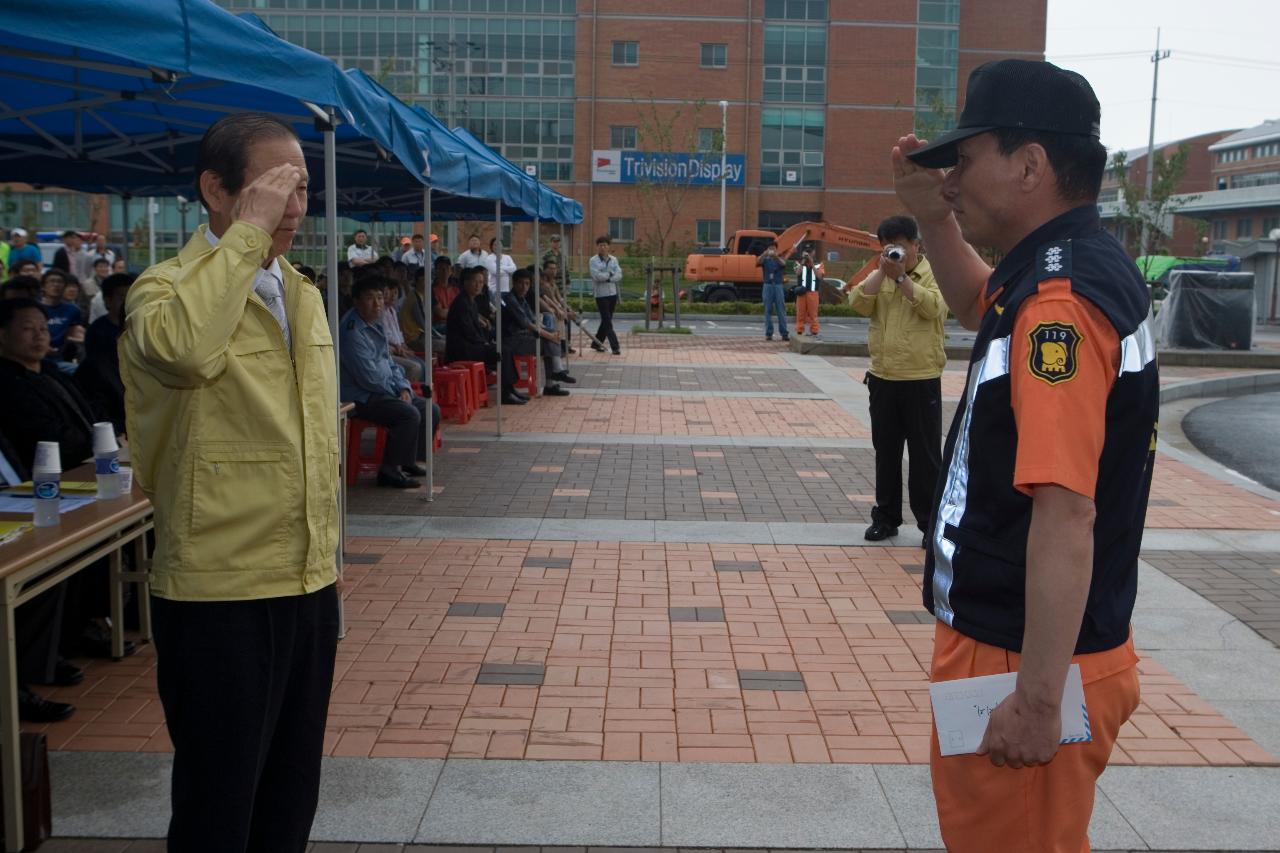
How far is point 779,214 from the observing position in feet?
184

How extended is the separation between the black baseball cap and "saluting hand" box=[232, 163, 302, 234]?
1330 millimetres

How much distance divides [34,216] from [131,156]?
43.5m

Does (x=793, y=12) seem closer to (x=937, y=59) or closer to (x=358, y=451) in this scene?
(x=937, y=59)

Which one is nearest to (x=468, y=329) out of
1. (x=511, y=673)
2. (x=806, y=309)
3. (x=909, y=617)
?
(x=909, y=617)

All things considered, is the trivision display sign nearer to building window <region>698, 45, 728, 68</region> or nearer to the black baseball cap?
building window <region>698, 45, 728, 68</region>

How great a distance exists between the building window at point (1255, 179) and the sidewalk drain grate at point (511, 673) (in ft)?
330

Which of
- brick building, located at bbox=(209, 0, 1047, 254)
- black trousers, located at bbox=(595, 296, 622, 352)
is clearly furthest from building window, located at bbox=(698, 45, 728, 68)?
black trousers, located at bbox=(595, 296, 622, 352)

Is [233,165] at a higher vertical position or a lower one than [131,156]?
lower

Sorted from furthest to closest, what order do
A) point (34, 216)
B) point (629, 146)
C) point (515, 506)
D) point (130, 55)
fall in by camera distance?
point (629, 146), point (34, 216), point (515, 506), point (130, 55)

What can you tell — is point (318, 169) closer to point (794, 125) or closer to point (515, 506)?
point (515, 506)

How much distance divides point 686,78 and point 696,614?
51974 mm

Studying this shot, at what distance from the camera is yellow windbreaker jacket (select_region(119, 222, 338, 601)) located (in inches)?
91.8

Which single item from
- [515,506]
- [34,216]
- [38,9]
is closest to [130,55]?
[38,9]

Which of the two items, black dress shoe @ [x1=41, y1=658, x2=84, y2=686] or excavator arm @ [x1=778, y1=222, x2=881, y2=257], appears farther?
excavator arm @ [x1=778, y1=222, x2=881, y2=257]
